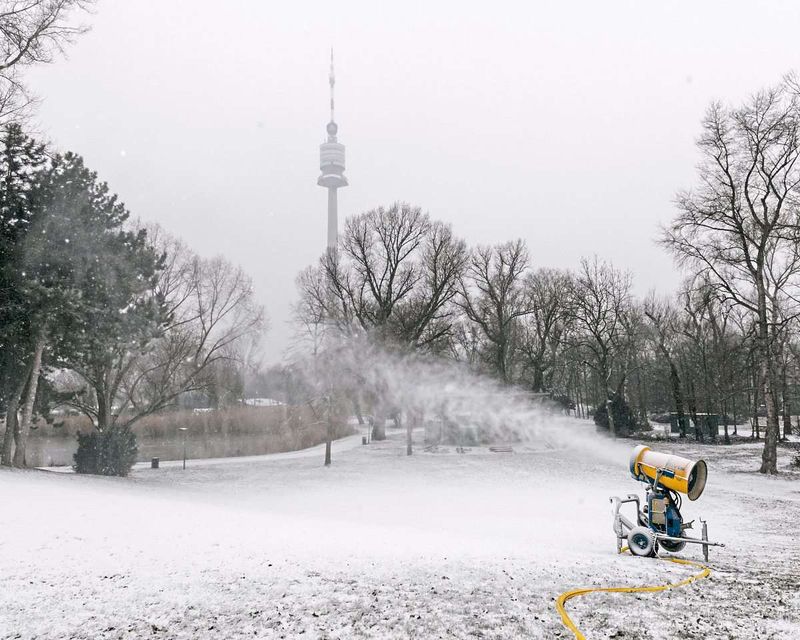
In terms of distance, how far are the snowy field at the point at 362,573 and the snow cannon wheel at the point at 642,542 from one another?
0.46 metres

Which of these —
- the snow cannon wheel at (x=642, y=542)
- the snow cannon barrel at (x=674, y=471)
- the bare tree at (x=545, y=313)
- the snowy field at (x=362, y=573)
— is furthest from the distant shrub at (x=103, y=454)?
the bare tree at (x=545, y=313)

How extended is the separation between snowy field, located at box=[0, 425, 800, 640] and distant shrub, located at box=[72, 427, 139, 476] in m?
10.9

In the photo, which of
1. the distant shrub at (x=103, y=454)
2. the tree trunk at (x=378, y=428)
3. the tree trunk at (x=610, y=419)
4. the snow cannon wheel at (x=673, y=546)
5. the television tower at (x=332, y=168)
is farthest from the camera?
the television tower at (x=332, y=168)

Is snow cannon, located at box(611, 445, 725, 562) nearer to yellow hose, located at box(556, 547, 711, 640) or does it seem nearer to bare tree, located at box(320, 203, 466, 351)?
yellow hose, located at box(556, 547, 711, 640)

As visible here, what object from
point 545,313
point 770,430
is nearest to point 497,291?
point 545,313

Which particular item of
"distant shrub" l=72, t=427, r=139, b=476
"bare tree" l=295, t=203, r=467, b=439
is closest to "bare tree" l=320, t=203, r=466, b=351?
"bare tree" l=295, t=203, r=467, b=439

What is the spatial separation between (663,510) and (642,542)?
2.70ft

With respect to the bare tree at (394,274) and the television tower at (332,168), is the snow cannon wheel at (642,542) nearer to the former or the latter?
the bare tree at (394,274)

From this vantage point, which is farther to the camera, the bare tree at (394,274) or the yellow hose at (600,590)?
the bare tree at (394,274)

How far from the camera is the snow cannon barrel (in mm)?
10008

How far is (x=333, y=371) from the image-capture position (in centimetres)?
3456

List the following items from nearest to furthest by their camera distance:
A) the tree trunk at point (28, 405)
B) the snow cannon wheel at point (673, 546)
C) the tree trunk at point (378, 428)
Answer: the snow cannon wheel at point (673, 546) → the tree trunk at point (28, 405) → the tree trunk at point (378, 428)

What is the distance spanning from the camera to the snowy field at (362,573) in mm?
5793

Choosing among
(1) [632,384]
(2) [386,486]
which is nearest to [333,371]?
(2) [386,486]
